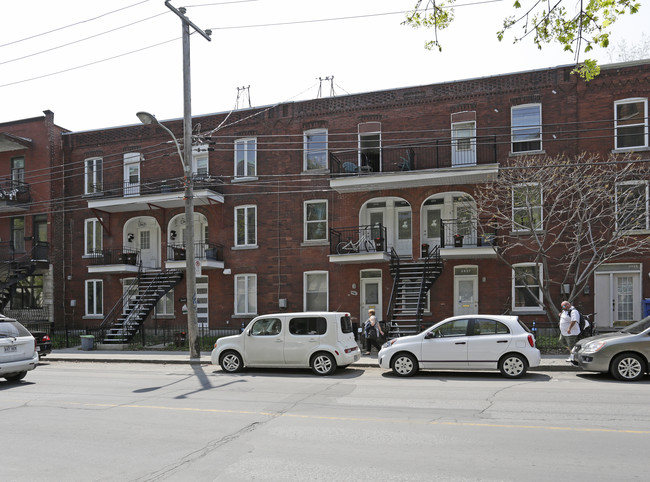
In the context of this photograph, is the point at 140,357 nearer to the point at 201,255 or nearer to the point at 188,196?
the point at 188,196

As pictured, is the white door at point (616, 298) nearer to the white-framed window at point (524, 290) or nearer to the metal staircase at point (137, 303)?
the white-framed window at point (524, 290)

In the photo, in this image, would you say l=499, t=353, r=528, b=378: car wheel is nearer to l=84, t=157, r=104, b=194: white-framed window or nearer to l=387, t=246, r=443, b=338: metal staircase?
l=387, t=246, r=443, b=338: metal staircase

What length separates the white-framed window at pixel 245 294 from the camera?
25.5 meters

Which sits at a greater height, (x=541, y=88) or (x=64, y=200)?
(x=541, y=88)

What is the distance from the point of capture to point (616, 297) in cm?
2058

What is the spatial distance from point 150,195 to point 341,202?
9025mm

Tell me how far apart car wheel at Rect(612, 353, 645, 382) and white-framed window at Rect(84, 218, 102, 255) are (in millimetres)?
24503

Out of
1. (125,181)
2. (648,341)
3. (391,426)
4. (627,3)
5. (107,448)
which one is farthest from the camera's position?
(125,181)

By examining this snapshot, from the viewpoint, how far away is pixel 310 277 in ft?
81.1

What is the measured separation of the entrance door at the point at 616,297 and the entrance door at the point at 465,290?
4.39 metres

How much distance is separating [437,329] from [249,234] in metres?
13.7

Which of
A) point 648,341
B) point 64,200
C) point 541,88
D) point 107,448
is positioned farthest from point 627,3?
point 64,200

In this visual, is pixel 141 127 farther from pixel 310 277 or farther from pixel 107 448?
pixel 107 448

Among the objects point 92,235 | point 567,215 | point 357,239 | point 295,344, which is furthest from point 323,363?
point 92,235
